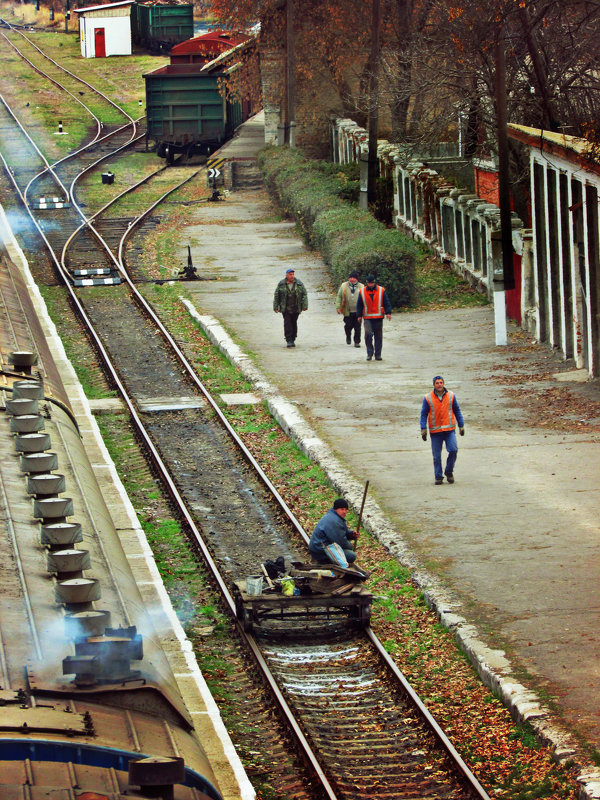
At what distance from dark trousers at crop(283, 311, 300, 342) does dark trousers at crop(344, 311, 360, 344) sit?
0.89 m

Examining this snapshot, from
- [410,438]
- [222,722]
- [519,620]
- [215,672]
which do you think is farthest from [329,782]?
[410,438]

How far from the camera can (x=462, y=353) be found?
855 inches

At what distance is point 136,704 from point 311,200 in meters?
28.5

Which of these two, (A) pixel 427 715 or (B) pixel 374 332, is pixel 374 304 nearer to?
(B) pixel 374 332

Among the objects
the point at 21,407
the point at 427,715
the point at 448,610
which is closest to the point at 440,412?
the point at 448,610

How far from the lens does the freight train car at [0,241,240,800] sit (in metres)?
5.18

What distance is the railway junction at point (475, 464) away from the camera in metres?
10.3

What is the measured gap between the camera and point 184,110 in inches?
Answer: 1823

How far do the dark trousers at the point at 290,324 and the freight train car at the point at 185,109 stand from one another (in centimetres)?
2511

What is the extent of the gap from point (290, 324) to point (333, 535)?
36.5 ft

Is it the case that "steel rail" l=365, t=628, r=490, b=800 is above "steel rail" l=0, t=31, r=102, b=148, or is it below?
below

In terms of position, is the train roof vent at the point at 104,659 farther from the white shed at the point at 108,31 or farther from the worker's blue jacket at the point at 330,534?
the white shed at the point at 108,31

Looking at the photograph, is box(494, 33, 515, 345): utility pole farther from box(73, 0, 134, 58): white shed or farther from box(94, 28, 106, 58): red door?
box(94, 28, 106, 58): red door

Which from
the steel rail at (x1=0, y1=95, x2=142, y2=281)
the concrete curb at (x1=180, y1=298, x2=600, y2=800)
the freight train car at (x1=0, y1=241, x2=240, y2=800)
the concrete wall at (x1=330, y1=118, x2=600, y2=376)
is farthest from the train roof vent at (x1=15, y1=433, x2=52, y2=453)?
the steel rail at (x1=0, y1=95, x2=142, y2=281)
